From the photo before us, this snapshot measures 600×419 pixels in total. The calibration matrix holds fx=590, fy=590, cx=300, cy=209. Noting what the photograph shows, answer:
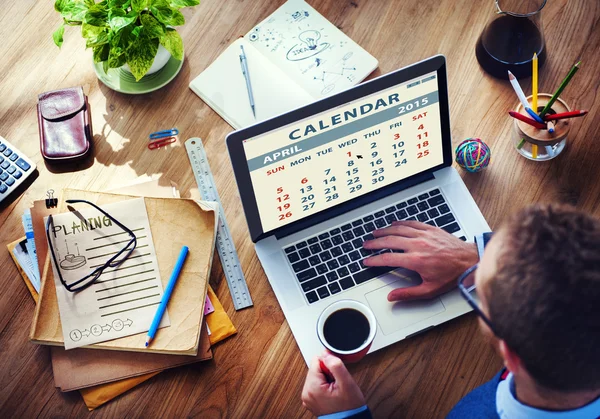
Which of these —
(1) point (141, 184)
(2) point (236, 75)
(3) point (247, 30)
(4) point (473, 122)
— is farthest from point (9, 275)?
(4) point (473, 122)

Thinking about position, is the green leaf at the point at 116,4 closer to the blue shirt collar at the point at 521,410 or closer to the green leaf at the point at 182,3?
the green leaf at the point at 182,3

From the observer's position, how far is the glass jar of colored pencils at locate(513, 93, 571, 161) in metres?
1.15

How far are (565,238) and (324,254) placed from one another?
1.61 ft

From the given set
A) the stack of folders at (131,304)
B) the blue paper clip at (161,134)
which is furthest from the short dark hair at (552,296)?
the blue paper clip at (161,134)

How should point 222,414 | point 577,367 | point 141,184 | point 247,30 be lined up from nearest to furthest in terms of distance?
1. point 577,367
2. point 222,414
3. point 141,184
4. point 247,30

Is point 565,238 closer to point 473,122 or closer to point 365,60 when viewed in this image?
point 473,122

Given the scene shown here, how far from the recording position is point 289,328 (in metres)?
1.13

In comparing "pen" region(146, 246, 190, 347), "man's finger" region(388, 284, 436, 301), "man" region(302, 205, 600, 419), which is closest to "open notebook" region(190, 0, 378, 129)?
"pen" region(146, 246, 190, 347)

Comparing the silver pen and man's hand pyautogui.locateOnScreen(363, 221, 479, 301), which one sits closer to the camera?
man's hand pyautogui.locateOnScreen(363, 221, 479, 301)

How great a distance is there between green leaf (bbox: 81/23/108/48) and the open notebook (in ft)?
0.76

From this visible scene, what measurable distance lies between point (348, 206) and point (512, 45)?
514 mm

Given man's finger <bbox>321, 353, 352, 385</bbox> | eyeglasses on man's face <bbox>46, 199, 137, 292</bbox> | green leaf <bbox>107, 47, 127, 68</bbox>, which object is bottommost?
man's finger <bbox>321, 353, 352, 385</bbox>

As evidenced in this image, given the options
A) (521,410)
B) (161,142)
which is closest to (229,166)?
(161,142)

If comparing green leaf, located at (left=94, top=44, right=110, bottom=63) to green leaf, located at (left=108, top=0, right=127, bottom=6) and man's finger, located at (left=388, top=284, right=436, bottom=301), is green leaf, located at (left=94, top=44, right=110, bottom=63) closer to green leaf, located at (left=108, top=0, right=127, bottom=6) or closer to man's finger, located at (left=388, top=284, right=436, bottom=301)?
green leaf, located at (left=108, top=0, right=127, bottom=6)
